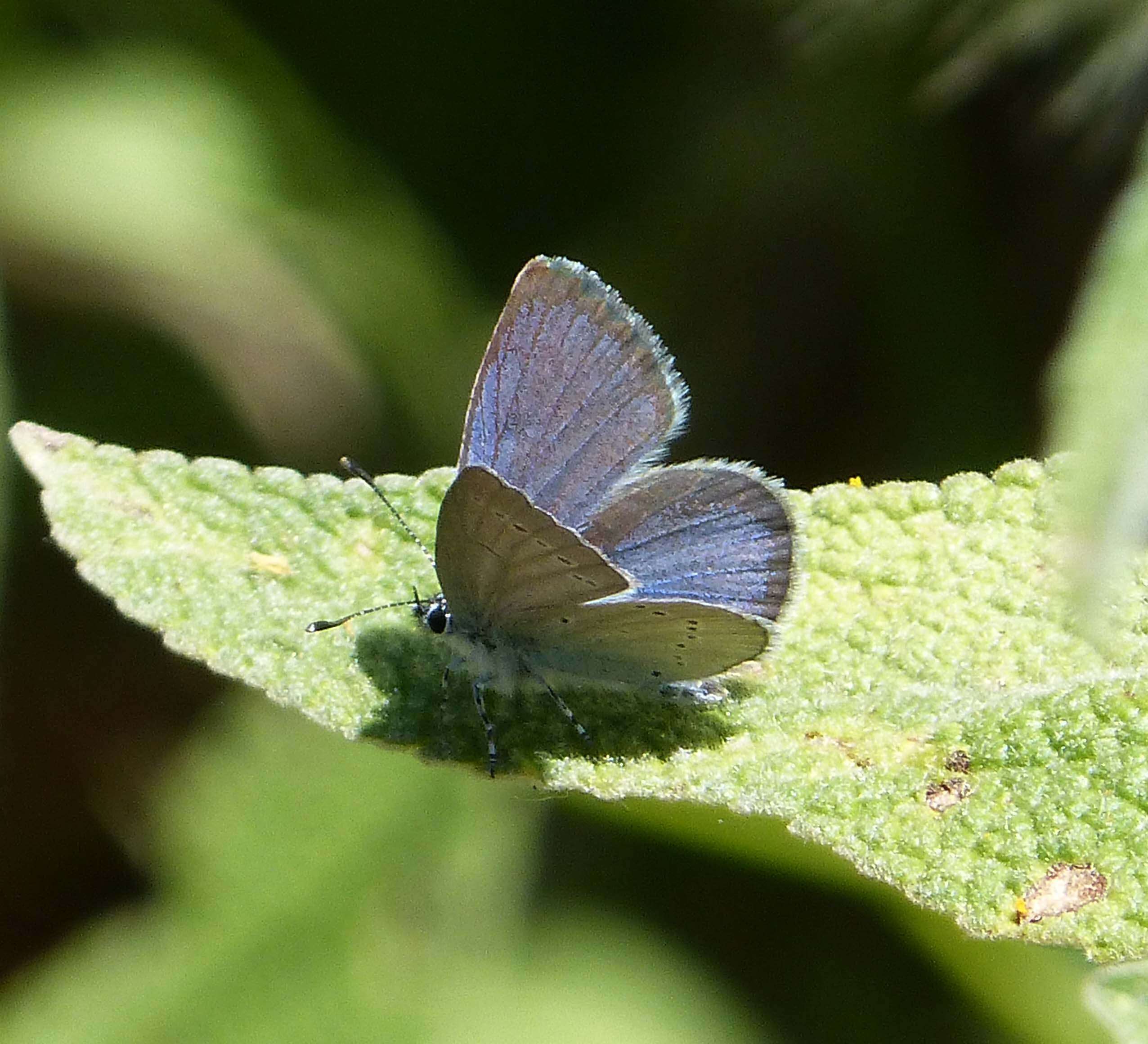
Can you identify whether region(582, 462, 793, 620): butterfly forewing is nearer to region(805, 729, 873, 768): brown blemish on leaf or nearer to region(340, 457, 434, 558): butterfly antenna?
region(805, 729, 873, 768): brown blemish on leaf

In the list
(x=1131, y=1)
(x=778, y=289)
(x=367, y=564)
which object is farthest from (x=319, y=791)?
(x=1131, y=1)

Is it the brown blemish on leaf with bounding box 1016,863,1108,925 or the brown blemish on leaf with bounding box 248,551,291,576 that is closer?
the brown blemish on leaf with bounding box 1016,863,1108,925

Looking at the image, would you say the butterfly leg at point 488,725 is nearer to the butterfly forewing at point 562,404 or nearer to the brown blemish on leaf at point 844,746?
the butterfly forewing at point 562,404

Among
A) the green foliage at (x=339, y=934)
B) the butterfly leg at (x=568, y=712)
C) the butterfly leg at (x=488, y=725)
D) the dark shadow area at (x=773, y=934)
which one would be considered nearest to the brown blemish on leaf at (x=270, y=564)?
the butterfly leg at (x=488, y=725)

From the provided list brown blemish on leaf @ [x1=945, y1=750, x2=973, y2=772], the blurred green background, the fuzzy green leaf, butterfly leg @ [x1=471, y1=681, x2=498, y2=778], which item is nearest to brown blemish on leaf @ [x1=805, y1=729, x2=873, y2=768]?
the fuzzy green leaf

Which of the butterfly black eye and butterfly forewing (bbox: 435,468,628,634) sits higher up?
butterfly forewing (bbox: 435,468,628,634)

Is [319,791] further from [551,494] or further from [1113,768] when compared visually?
[1113,768]

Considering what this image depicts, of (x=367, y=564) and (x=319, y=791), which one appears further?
(x=319, y=791)
